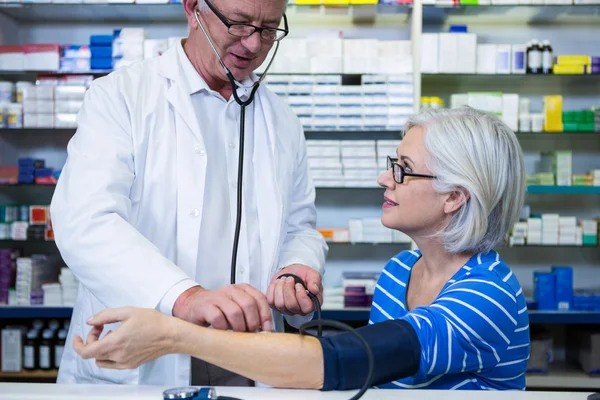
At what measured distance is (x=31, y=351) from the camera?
11.6 ft

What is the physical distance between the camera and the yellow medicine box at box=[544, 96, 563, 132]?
3.49m

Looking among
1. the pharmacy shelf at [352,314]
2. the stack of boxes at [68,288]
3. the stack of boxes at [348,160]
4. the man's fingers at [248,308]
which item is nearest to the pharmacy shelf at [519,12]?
the stack of boxes at [348,160]

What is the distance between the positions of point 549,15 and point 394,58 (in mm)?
1000

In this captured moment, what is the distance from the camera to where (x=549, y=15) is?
3693 mm

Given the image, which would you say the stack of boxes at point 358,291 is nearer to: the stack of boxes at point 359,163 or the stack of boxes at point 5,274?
the stack of boxes at point 359,163

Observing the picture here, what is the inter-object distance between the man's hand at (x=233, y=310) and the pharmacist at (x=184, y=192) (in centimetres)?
2

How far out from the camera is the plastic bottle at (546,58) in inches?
137

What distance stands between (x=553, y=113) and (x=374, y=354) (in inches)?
113

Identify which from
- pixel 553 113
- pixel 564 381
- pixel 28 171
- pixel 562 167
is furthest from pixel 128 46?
pixel 564 381

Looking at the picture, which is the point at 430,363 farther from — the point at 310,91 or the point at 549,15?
the point at 549,15

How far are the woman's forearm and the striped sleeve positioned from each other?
9.0 inches

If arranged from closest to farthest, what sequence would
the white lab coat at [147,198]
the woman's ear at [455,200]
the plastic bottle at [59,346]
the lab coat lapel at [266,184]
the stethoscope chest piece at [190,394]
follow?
the stethoscope chest piece at [190,394]
the white lab coat at [147,198]
the woman's ear at [455,200]
the lab coat lapel at [266,184]
the plastic bottle at [59,346]

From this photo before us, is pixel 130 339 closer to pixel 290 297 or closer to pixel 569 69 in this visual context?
pixel 290 297

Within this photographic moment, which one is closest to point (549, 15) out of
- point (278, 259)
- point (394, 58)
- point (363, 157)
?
point (394, 58)
